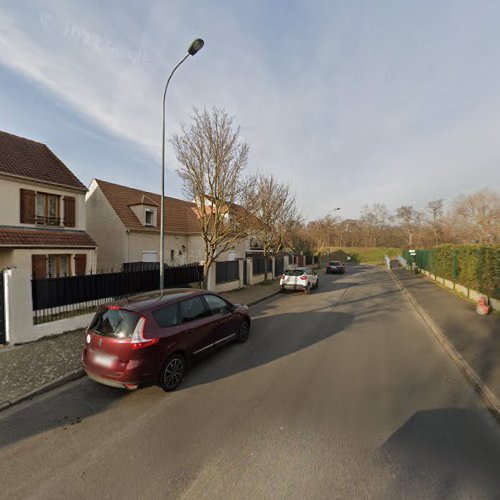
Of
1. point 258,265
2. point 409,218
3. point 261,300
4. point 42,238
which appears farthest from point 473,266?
point 409,218

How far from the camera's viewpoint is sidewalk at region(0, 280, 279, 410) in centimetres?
446

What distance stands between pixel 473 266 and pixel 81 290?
48.9 ft

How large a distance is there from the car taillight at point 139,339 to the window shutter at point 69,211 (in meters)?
12.4

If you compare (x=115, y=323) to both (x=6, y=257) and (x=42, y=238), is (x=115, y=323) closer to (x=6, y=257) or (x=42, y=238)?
(x=6, y=257)

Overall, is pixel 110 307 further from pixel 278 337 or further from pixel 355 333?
pixel 355 333

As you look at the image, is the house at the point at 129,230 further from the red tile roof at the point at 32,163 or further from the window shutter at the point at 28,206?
the window shutter at the point at 28,206

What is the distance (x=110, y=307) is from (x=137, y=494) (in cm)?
279

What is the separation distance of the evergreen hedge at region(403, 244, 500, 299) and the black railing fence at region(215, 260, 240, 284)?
11.3 meters

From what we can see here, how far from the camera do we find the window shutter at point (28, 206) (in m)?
12.2

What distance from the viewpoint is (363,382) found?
4.73m

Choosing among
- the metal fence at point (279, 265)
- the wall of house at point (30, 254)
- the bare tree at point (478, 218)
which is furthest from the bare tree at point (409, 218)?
the wall of house at point (30, 254)

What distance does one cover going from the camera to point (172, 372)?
4559 millimetres

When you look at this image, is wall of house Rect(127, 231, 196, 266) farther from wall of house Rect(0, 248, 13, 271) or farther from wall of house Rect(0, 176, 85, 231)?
wall of house Rect(0, 248, 13, 271)

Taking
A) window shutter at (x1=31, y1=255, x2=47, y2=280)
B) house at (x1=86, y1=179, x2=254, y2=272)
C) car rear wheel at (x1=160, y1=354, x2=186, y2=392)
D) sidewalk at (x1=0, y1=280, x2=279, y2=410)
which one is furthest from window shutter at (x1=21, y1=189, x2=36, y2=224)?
car rear wheel at (x1=160, y1=354, x2=186, y2=392)
